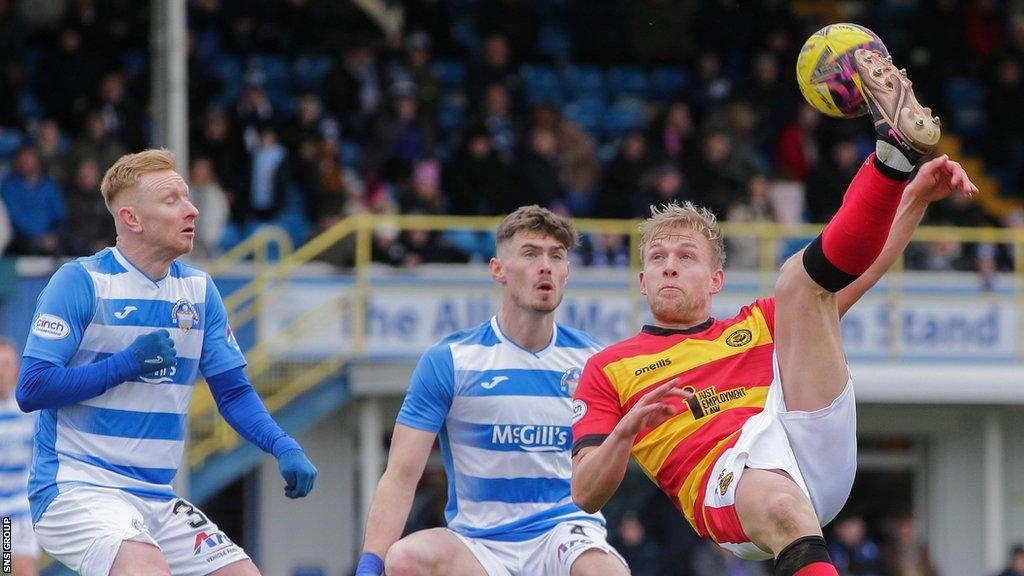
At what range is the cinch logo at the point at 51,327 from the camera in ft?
20.0

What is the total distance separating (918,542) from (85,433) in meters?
11.8

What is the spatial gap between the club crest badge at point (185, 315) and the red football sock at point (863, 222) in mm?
2416

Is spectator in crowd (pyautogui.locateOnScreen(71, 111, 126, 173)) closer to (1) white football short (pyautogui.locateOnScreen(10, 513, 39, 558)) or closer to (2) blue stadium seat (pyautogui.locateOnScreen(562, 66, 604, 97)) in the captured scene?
(1) white football short (pyautogui.locateOnScreen(10, 513, 39, 558))

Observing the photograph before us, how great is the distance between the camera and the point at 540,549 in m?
7.08

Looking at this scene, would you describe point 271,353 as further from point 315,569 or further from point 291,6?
point 291,6

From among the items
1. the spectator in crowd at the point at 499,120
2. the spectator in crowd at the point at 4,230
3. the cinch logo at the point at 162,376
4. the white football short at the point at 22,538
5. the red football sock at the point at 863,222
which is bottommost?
the white football short at the point at 22,538

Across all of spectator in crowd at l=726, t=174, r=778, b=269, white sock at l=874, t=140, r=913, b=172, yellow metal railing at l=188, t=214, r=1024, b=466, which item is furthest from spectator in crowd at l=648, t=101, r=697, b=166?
white sock at l=874, t=140, r=913, b=172

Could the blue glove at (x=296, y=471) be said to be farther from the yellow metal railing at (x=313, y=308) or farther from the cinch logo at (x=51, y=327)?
the yellow metal railing at (x=313, y=308)

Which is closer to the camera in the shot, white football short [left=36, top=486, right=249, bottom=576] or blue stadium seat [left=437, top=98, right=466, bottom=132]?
white football short [left=36, top=486, right=249, bottom=576]

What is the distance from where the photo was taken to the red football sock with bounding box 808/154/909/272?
18.2 ft

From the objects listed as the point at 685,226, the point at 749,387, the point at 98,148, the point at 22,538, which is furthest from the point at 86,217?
the point at 749,387

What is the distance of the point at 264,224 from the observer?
1544cm

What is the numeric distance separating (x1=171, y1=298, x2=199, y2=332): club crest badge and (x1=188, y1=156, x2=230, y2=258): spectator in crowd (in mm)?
7952

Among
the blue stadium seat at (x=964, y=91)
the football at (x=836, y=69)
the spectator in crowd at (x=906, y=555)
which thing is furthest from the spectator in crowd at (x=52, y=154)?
the blue stadium seat at (x=964, y=91)
